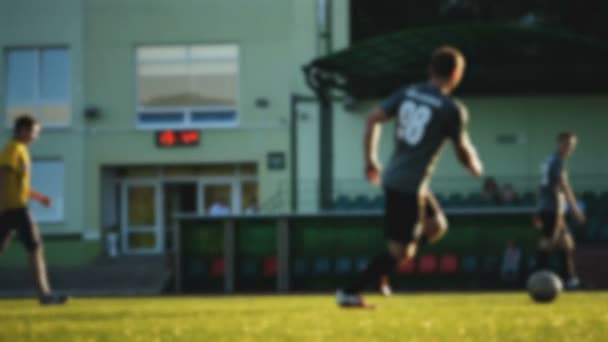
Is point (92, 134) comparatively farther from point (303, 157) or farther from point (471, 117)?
point (471, 117)

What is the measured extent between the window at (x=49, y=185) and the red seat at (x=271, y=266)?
1400 centimetres

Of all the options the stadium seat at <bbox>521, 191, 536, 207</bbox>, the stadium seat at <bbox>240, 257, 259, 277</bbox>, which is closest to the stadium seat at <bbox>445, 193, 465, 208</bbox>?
the stadium seat at <bbox>521, 191, 536, 207</bbox>

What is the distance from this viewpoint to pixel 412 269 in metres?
23.4

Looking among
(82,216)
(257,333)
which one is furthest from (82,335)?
(82,216)

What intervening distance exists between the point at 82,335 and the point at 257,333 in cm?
121

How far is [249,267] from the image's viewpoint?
23922mm

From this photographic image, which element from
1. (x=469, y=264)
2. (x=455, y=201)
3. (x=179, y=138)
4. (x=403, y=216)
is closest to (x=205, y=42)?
(x=179, y=138)

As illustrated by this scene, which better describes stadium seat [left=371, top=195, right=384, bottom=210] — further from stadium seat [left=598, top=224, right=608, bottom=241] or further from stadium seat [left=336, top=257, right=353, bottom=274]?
stadium seat [left=336, top=257, right=353, bottom=274]

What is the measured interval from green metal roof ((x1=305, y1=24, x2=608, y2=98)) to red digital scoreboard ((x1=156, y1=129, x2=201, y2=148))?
4.28 metres

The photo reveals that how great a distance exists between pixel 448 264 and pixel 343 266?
212 cm

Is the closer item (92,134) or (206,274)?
(206,274)

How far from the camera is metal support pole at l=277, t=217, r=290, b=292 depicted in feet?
77.4

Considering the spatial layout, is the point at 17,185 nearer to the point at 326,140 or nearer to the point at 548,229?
the point at 548,229

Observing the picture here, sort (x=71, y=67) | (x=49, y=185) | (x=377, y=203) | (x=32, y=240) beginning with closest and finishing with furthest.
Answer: (x=32, y=240)
(x=377, y=203)
(x=71, y=67)
(x=49, y=185)
